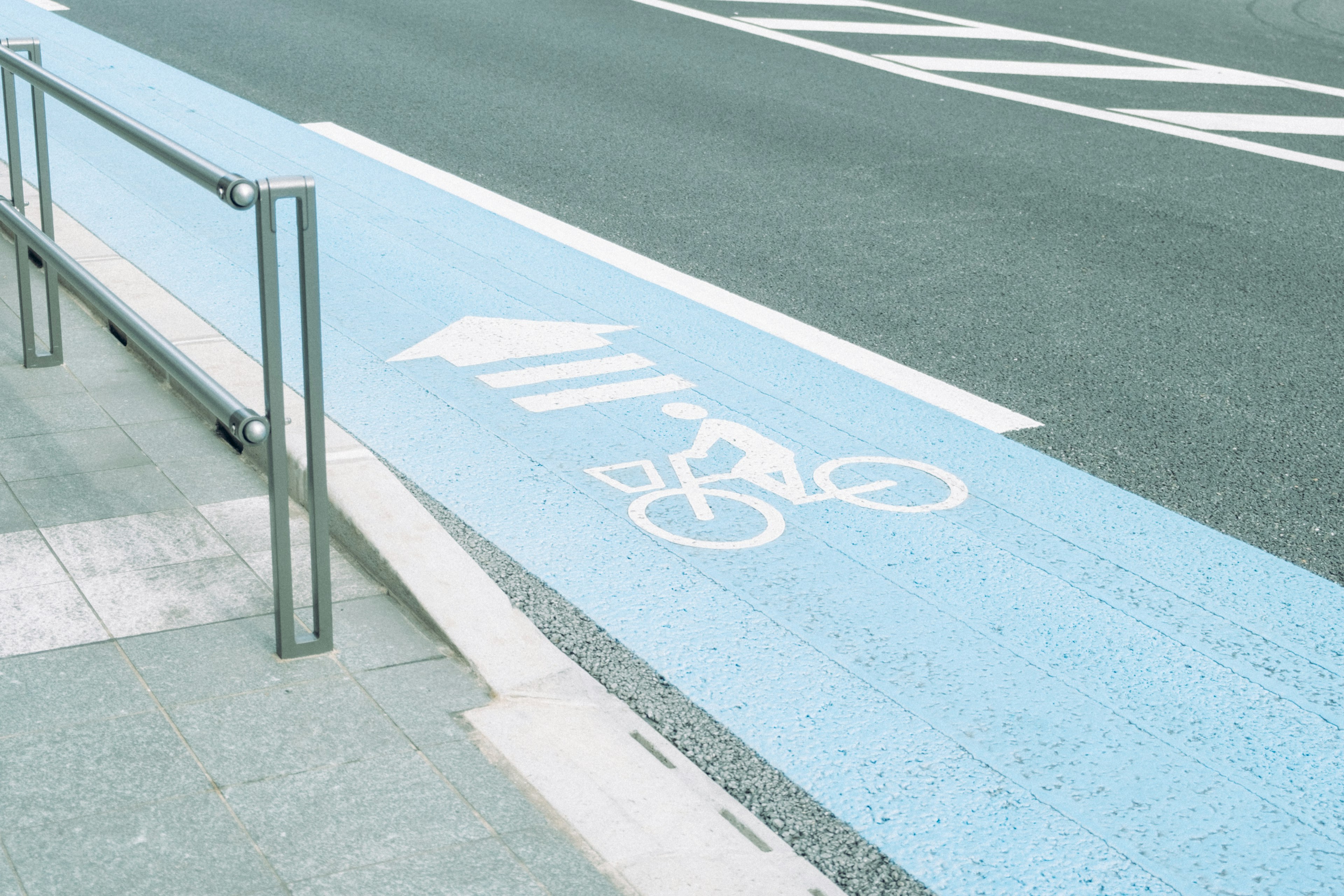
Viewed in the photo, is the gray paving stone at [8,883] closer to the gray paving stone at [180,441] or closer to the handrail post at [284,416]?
the handrail post at [284,416]

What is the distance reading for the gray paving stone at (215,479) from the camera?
4.43 meters

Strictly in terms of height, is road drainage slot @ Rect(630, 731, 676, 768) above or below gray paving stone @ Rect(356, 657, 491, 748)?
below

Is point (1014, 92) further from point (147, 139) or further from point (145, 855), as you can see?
point (145, 855)

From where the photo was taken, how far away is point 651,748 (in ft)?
11.0

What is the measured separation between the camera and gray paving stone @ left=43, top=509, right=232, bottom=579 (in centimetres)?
399

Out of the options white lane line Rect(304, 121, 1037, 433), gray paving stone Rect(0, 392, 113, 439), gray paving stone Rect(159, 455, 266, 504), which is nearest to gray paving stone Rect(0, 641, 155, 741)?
gray paving stone Rect(159, 455, 266, 504)

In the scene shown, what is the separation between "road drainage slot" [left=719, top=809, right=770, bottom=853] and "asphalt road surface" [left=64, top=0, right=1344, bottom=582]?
2.26 metres

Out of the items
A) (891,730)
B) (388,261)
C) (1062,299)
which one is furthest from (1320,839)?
(388,261)

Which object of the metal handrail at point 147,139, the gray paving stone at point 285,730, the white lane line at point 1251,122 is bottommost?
the gray paving stone at point 285,730

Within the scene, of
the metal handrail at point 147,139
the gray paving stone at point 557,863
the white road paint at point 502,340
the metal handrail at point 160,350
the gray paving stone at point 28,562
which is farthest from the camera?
the white road paint at point 502,340

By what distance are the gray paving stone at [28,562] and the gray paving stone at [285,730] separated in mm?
781

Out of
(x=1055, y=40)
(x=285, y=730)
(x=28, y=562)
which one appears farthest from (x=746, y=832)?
(x=1055, y=40)

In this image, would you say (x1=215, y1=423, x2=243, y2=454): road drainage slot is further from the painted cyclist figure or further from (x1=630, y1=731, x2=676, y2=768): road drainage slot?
the painted cyclist figure

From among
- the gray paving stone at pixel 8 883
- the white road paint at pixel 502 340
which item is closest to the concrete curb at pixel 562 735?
the gray paving stone at pixel 8 883
